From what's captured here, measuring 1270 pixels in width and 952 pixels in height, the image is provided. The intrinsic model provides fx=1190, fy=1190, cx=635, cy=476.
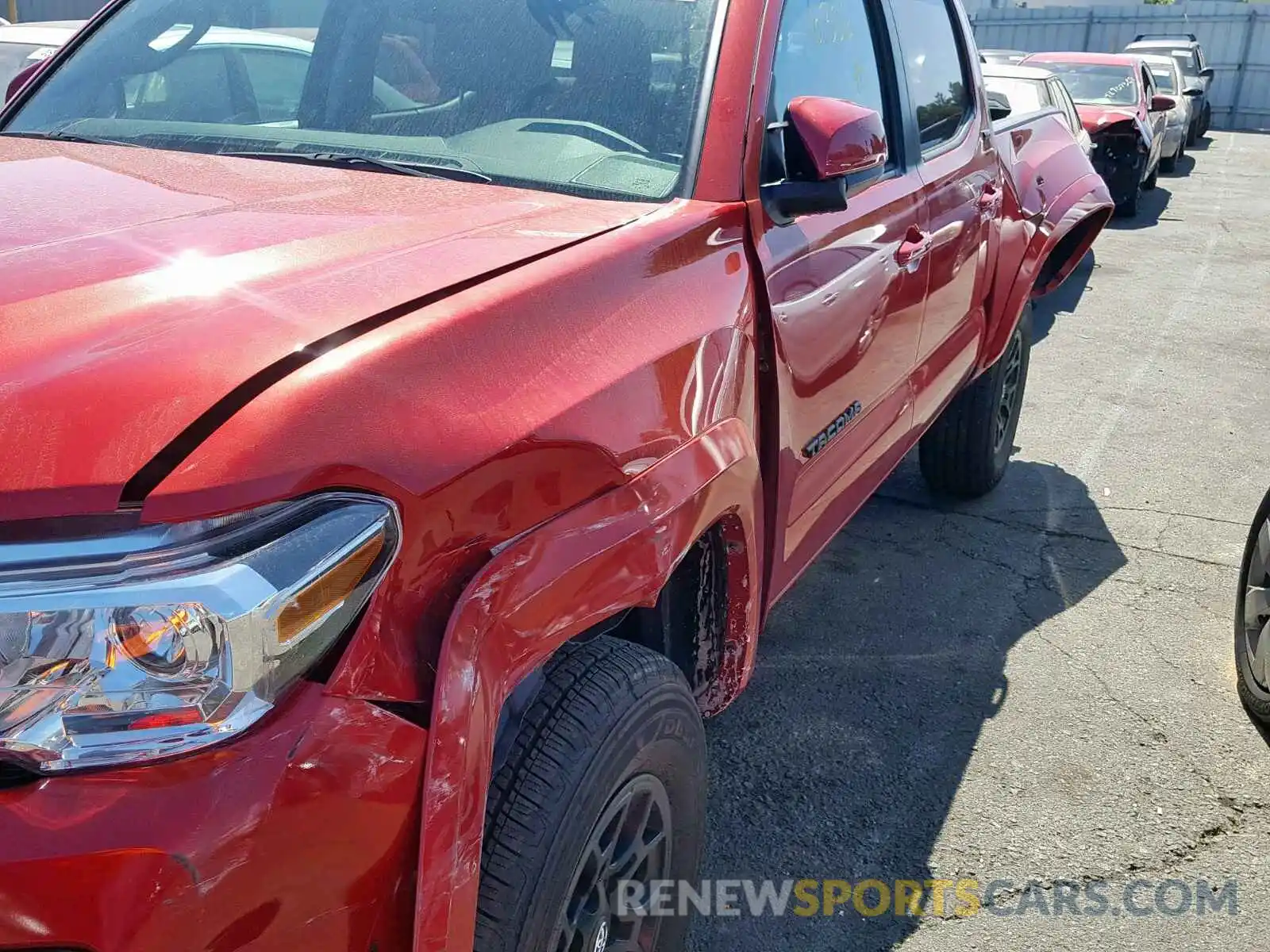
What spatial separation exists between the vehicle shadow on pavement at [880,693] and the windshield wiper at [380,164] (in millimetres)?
1581

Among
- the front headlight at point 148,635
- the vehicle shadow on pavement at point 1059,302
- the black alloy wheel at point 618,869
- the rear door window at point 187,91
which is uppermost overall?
the rear door window at point 187,91

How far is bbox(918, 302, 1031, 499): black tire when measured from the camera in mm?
4492

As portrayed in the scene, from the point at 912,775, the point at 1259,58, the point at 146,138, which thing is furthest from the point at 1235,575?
the point at 1259,58

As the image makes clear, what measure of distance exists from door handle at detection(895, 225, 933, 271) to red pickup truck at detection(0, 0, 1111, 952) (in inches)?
1.8

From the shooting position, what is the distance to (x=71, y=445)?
1.20m

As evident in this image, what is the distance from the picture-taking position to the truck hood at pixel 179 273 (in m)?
1.22

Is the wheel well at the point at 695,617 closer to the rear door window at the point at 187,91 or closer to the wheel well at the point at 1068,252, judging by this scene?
the rear door window at the point at 187,91

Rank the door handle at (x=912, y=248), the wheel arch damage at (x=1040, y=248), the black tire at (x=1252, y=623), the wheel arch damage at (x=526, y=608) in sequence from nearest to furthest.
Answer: the wheel arch damage at (x=526, y=608) < the door handle at (x=912, y=248) < the black tire at (x=1252, y=623) < the wheel arch damage at (x=1040, y=248)

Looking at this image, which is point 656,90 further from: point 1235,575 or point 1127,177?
point 1127,177

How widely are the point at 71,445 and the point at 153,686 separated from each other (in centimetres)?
26

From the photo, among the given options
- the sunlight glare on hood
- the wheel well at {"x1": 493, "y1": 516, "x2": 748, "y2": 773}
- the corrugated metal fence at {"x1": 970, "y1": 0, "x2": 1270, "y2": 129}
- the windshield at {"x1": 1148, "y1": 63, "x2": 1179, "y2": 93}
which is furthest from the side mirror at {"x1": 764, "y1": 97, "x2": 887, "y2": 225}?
the corrugated metal fence at {"x1": 970, "y1": 0, "x2": 1270, "y2": 129}

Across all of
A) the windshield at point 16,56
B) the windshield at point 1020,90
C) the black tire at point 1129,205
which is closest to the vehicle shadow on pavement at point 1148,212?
the black tire at point 1129,205

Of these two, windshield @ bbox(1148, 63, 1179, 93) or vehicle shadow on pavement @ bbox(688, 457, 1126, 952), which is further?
windshield @ bbox(1148, 63, 1179, 93)

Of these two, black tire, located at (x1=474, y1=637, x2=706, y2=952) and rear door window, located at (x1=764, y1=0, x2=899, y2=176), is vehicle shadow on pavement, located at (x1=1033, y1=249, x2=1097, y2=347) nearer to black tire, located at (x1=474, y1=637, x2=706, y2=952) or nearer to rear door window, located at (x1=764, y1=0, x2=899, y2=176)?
rear door window, located at (x1=764, y1=0, x2=899, y2=176)
